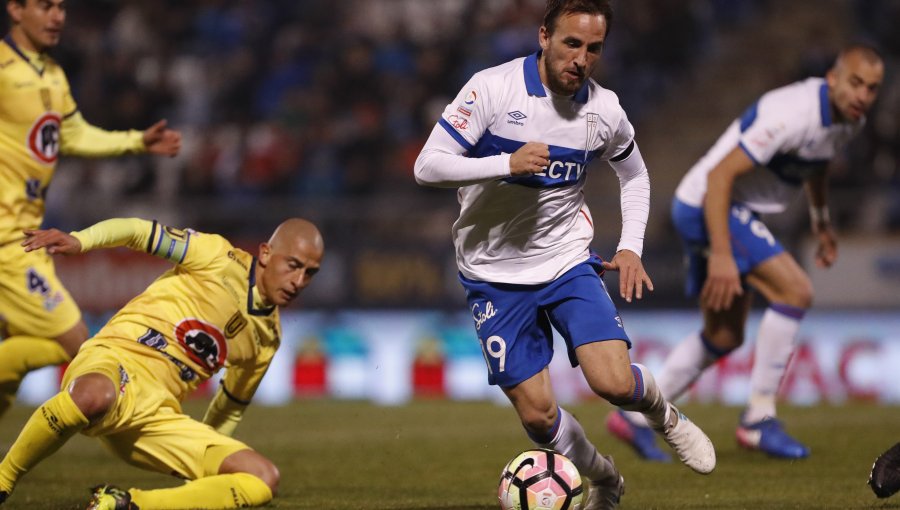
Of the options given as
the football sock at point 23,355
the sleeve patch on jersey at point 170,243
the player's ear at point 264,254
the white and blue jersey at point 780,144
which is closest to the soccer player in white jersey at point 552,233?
the player's ear at point 264,254

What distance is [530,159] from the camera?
506 cm

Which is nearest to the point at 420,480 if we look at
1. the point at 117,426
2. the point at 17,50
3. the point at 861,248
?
the point at 117,426

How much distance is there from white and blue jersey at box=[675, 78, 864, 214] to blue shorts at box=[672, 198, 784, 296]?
9cm

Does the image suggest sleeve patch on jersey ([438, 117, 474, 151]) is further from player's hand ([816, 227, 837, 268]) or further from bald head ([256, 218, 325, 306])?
player's hand ([816, 227, 837, 268])

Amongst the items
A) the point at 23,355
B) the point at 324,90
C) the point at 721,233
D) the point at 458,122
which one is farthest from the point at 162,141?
the point at 324,90

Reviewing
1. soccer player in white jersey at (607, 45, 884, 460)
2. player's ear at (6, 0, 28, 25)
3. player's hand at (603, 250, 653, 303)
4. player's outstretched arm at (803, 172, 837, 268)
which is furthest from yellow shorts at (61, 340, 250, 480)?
player's outstretched arm at (803, 172, 837, 268)

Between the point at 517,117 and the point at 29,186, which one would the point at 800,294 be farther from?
the point at 29,186

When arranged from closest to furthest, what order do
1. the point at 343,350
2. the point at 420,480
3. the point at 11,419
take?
the point at 420,480, the point at 11,419, the point at 343,350

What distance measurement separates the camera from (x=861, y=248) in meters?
13.0

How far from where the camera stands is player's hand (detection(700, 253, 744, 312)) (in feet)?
24.4

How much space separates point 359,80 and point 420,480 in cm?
977

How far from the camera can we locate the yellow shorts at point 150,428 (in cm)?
581

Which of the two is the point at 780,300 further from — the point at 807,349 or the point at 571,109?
the point at 807,349

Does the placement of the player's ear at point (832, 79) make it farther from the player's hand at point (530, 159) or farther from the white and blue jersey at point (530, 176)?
the player's hand at point (530, 159)
